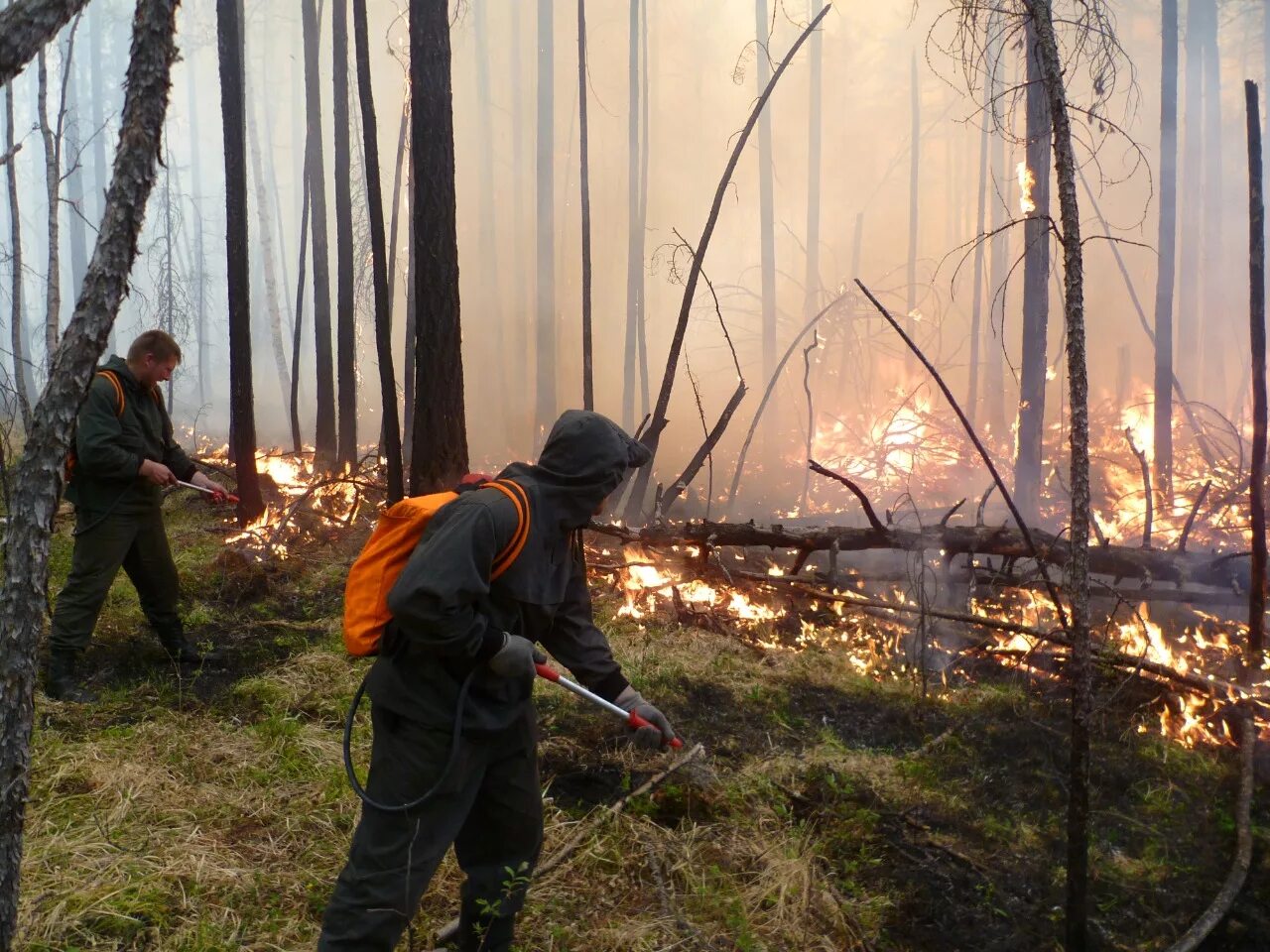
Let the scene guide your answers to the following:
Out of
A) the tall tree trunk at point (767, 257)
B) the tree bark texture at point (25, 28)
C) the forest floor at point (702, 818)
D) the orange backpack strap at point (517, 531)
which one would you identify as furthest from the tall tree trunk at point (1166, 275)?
the tree bark texture at point (25, 28)

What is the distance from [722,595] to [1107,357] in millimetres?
24325

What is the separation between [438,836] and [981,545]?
566 centimetres

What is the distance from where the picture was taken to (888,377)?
97.9ft

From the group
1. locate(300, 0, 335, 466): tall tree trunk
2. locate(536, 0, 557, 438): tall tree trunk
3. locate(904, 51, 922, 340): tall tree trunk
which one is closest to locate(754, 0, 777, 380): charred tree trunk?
locate(536, 0, 557, 438): tall tree trunk

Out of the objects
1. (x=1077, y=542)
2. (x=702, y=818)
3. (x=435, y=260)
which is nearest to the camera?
(x=1077, y=542)

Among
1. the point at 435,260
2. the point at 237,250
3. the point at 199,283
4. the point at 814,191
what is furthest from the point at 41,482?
the point at 199,283

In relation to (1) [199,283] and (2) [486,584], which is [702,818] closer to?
(2) [486,584]

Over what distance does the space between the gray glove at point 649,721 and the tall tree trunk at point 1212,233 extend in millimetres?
26851

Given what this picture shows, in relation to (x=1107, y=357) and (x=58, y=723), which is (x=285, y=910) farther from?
(x=1107, y=357)

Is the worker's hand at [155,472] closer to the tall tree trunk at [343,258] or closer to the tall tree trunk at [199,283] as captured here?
the tall tree trunk at [343,258]

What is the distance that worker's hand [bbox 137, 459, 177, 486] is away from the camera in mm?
5199

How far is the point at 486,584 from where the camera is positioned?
2.49 metres

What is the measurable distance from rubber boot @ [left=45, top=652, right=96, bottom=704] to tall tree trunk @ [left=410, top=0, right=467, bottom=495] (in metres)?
3.18

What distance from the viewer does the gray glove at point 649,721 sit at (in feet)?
9.82
